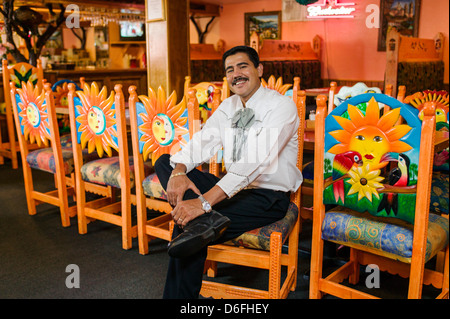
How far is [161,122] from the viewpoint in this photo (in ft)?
7.41

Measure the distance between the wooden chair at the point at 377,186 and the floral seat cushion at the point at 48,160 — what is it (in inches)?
74.8

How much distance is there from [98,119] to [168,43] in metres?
1.46

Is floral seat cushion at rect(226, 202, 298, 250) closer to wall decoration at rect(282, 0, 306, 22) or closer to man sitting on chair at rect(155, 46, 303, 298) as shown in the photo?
man sitting on chair at rect(155, 46, 303, 298)

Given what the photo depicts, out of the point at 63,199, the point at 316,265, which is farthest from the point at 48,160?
the point at 316,265

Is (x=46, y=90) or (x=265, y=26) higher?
(x=265, y=26)

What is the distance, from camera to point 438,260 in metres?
2.21

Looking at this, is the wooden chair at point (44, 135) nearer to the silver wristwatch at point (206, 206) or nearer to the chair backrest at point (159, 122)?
the chair backrest at point (159, 122)

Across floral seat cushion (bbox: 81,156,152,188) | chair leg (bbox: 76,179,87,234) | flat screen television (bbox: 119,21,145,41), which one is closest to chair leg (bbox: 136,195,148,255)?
floral seat cushion (bbox: 81,156,152,188)

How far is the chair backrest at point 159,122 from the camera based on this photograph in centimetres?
221

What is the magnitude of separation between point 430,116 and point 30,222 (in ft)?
9.12

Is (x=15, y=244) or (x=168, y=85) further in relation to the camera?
(x=168, y=85)
